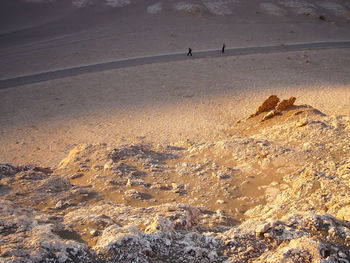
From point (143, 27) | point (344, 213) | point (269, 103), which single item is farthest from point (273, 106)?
point (143, 27)

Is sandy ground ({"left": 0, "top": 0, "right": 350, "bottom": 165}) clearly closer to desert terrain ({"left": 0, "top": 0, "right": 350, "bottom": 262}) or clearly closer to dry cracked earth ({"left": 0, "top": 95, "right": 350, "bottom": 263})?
desert terrain ({"left": 0, "top": 0, "right": 350, "bottom": 262})

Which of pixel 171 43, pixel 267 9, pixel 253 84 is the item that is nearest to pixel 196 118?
pixel 253 84

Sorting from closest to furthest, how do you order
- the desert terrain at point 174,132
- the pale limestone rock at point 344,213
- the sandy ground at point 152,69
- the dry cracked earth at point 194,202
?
the dry cracked earth at point 194,202 < the desert terrain at point 174,132 < the pale limestone rock at point 344,213 < the sandy ground at point 152,69

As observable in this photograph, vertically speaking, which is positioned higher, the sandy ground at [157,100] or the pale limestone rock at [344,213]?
the pale limestone rock at [344,213]

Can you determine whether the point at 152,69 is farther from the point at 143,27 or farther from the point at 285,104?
the point at 285,104

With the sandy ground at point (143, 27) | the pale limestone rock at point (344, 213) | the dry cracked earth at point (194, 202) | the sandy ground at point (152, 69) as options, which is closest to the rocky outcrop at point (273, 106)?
the dry cracked earth at point (194, 202)

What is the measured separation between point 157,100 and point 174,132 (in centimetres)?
344

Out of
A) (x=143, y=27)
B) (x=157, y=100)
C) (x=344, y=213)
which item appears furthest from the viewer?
(x=143, y=27)

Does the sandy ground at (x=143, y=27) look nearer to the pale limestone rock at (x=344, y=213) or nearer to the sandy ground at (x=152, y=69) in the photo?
the sandy ground at (x=152, y=69)

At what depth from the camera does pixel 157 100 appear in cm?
1557

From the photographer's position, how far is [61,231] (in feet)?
13.9

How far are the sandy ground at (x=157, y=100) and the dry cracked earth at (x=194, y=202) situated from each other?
361 cm

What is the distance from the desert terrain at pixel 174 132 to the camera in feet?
13.3

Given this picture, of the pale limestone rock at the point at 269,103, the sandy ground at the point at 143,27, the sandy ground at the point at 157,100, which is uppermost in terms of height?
the sandy ground at the point at 143,27
